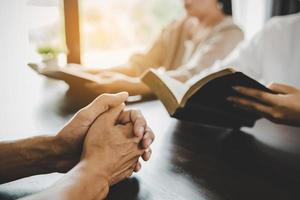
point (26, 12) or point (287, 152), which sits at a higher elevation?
point (26, 12)

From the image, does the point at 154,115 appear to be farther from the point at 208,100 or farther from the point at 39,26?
the point at 39,26

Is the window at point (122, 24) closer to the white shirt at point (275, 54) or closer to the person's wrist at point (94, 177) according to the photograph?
the white shirt at point (275, 54)

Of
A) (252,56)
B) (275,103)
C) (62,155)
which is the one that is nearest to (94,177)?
(62,155)

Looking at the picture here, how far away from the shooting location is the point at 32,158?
2.29ft

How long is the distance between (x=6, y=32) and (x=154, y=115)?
3.22 ft

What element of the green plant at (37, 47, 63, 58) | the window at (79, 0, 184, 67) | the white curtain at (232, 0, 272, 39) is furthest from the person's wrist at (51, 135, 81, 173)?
the window at (79, 0, 184, 67)

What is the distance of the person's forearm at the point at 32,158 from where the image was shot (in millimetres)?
671

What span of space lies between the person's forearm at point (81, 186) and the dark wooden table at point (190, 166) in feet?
0.14

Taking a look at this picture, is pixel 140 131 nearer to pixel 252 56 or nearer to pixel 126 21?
pixel 252 56

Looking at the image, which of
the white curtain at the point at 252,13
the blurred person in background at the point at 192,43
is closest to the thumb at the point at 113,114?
the blurred person in background at the point at 192,43

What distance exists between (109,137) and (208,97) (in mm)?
305

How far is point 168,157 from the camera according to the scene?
0.77m

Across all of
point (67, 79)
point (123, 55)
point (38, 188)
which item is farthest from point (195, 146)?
point (123, 55)

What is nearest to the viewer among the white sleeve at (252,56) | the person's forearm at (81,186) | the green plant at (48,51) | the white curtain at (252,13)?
the person's forearm at (81,186)
